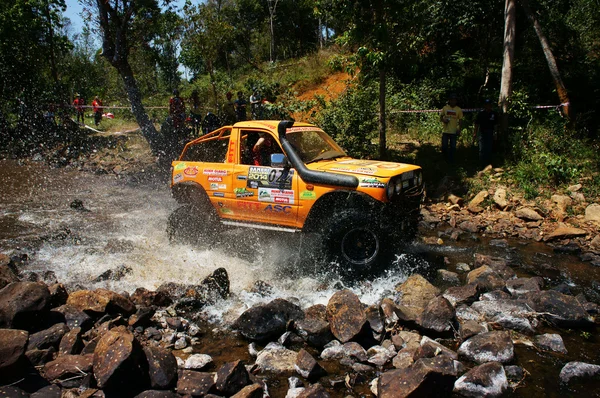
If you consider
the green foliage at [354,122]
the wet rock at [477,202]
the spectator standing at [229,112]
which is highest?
the spectator standing at [229,112]

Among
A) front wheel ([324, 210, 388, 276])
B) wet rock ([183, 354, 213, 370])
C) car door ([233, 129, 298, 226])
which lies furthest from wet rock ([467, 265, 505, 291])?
wet rock ([183, 354, 213, 370])

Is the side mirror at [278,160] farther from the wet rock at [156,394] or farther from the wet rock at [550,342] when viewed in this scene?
the wet rock at [550,342]

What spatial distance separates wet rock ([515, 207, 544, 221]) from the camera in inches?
332

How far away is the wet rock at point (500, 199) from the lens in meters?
9.00

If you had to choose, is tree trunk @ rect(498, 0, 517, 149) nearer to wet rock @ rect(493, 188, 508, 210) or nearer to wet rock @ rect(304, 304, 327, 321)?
wet rock @ rect(493, 188, 508, 210)

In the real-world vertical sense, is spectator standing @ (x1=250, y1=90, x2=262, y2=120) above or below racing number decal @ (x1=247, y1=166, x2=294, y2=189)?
above

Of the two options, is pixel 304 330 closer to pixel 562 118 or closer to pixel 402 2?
pixel 402 2

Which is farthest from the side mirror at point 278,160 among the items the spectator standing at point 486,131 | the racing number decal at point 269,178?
the spectator standing at point 486,131

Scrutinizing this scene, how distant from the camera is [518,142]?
34.2 feet

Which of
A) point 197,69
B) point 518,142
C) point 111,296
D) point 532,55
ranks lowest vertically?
point 111,296

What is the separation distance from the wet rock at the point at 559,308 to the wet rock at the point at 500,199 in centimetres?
436

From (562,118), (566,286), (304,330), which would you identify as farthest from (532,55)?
(304,330)

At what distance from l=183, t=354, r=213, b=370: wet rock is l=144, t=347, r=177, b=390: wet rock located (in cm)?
27

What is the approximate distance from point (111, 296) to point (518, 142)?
30.9 ft
